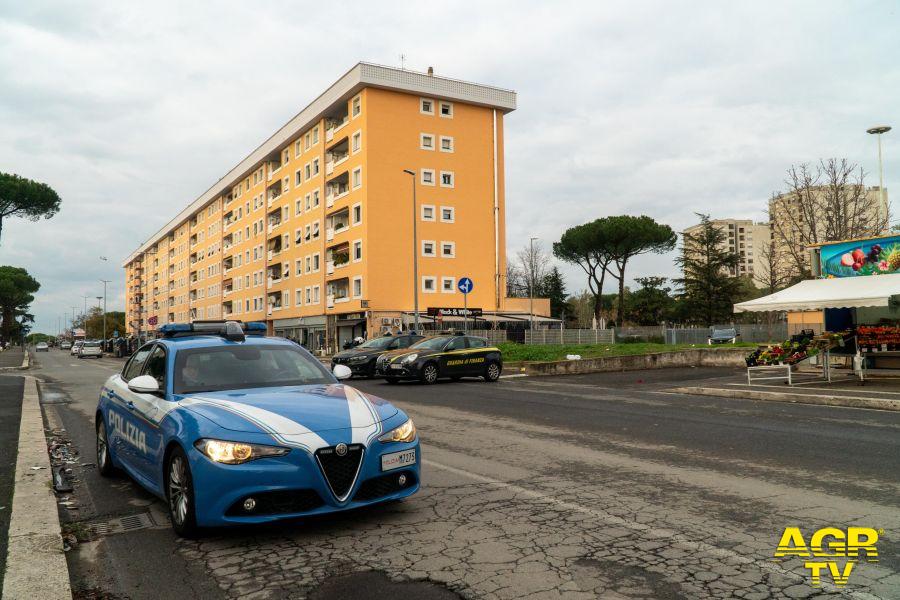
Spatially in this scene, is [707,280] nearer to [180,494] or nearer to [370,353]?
[370,353]

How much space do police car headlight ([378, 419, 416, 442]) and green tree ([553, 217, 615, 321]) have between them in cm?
6171

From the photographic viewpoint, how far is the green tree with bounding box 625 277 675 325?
7706cm

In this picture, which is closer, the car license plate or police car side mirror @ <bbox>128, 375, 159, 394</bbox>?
the car license plate

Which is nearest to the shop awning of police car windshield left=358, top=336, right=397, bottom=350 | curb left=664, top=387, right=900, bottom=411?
curb left=664, top=387, right=900, bottom=411

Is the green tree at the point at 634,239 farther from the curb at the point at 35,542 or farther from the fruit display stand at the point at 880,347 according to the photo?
the curb at the point at 35,542

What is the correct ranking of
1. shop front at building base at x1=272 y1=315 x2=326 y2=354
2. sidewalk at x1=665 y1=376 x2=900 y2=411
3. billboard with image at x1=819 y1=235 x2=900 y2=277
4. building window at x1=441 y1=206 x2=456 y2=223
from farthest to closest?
shop front at building base at x1=272 y1=315 x2=326 y2=354
building window at x1=441 y1=206 x2=456 y2=223
billboard with image at x1=819 y1=235 x2=900 y2=277
sidewalk at x1=665 y1=376 x2=900 y2=411

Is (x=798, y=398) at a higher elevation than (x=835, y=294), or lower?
lower

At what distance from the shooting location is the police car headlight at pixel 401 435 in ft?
16.0

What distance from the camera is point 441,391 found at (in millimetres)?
17688

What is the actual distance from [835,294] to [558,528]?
15192 mm

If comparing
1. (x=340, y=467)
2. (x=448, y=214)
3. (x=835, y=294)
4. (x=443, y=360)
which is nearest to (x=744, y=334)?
(x=448, y=214)

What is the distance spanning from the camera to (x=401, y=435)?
5.05m

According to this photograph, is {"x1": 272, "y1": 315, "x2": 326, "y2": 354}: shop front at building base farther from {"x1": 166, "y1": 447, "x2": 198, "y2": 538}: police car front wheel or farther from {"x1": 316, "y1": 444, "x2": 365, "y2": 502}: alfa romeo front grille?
{"x1": 316, "y1": 444, "x2": 365, "y2": 502}: alfa romeo front grille

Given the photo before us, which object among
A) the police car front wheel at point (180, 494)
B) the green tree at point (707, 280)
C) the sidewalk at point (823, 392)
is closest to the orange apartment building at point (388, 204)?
the green tree at point (707, 280)
